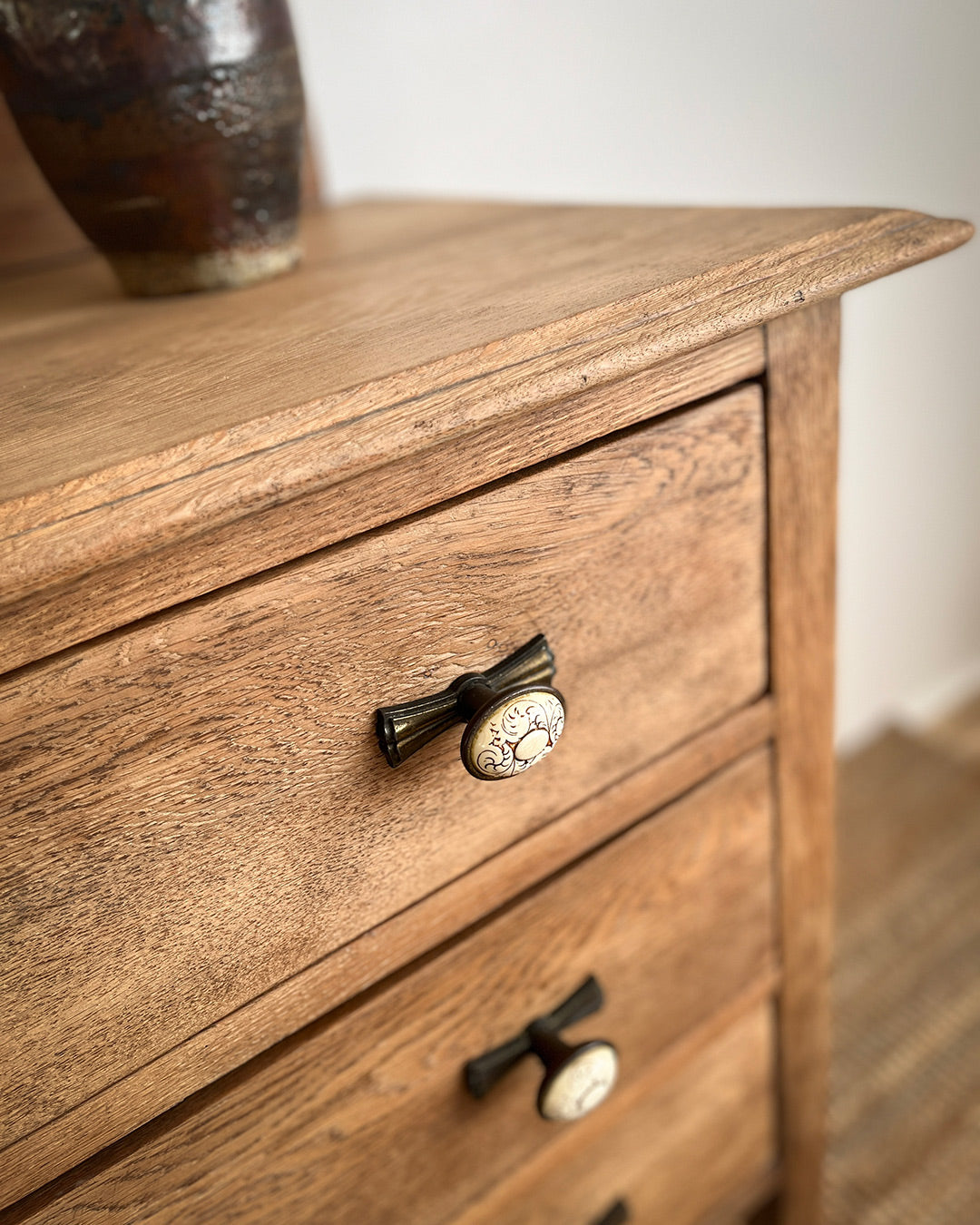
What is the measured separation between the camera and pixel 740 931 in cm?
52

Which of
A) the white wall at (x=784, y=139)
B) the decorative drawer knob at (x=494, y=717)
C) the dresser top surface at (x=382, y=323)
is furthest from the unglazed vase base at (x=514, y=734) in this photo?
the white wall at (x=784, y=139)

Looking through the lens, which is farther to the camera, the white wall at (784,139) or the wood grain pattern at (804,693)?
the white wall at (784,139)

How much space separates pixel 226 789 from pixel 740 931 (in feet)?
1.04

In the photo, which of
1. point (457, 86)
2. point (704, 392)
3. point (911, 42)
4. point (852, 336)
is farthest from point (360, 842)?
point (911, 42)

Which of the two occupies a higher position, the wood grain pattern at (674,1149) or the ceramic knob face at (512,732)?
the ceramic knob face at (512,732)

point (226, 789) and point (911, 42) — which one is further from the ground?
point (911, 42)

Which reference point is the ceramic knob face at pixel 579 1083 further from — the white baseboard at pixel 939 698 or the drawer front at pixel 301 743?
the white baseboard at pixel 939 698

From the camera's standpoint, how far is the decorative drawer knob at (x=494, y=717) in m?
0.32

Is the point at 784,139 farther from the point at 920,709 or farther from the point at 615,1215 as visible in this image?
the point at 615,1215

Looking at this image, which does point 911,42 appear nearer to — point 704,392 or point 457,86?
point 457,86

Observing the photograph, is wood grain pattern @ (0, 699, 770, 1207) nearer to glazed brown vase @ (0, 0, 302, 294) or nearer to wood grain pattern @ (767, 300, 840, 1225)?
wood grain pattern @ (767, 300, 840, 1225)

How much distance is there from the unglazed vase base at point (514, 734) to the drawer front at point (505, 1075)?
0.11m

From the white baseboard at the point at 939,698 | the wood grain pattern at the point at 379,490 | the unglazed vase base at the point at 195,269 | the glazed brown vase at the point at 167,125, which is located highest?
the glazed brown vase at the point at 167,125

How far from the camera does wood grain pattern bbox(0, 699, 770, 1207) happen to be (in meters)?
0.32
